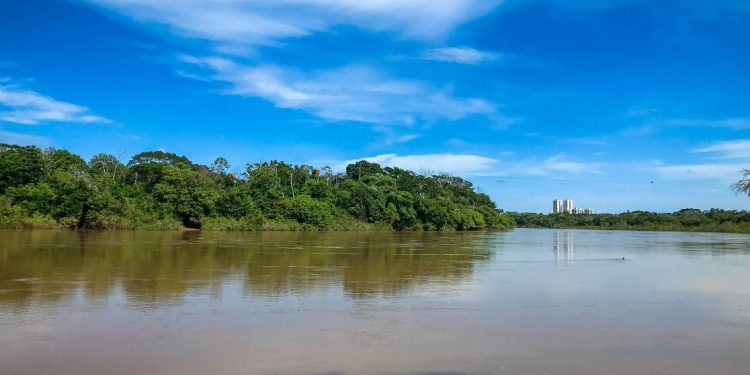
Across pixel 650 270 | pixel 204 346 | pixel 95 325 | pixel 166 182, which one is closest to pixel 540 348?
pixel 204 346

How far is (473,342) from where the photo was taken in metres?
7.09

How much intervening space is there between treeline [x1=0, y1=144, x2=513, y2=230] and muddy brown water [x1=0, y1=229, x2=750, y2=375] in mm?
31843

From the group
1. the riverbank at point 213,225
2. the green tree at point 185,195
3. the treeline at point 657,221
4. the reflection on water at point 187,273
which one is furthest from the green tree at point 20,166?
the treeline at point 657,221

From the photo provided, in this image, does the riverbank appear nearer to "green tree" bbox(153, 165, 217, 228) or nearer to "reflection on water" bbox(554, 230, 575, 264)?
"green tree" bbox(153, 165, 217, 228)

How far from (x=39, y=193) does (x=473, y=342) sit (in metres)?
46.1

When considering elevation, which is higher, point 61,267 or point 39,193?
point 39,193

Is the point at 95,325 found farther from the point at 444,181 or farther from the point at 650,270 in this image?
the point at 444,181

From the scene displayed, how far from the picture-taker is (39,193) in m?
43.2

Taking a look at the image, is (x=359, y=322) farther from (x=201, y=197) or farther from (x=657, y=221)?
(x=657, y=221)

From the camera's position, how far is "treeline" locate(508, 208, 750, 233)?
85.5m

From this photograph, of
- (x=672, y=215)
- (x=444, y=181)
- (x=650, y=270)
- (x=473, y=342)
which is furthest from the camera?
(x=672, y=215)

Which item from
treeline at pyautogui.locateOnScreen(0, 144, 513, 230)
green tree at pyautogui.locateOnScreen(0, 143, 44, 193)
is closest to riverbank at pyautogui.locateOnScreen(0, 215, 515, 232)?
treeline at pyautogui.locateOnScreen(0, 144, 513, 230)

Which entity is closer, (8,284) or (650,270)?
(8,284)

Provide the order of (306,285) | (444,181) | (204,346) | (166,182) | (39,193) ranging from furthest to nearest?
(444,181), (166,182), (39,193), (306,285), (204,346)
